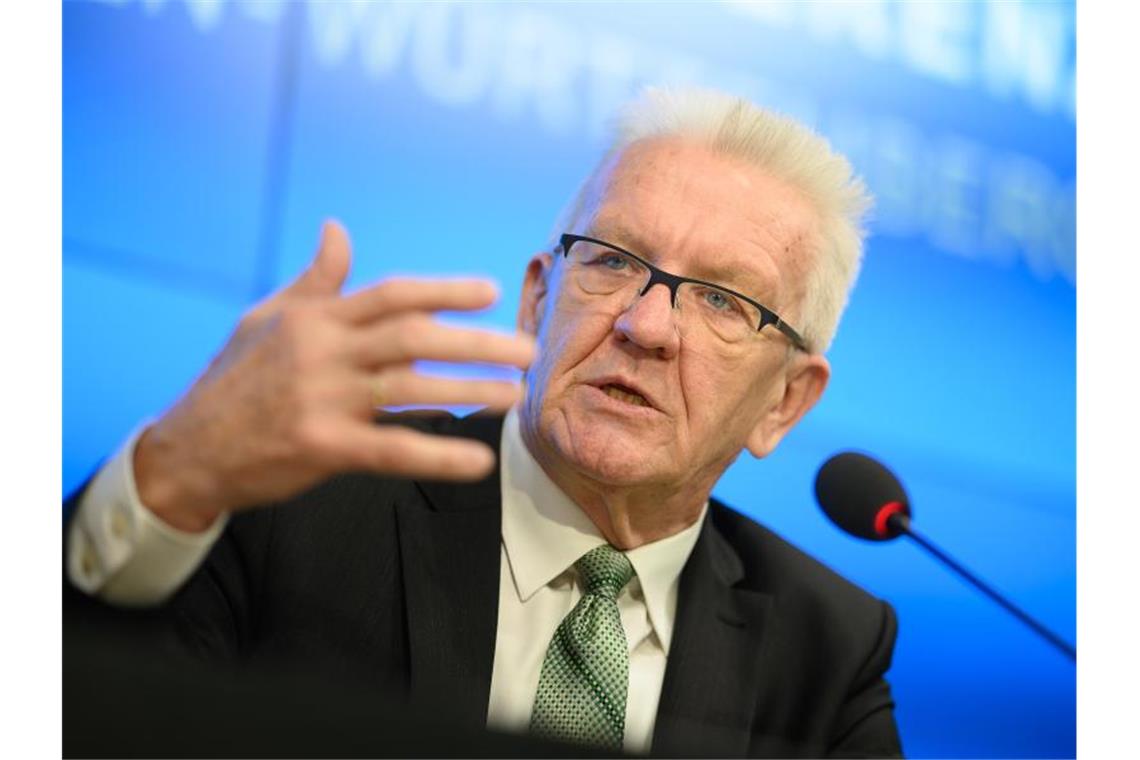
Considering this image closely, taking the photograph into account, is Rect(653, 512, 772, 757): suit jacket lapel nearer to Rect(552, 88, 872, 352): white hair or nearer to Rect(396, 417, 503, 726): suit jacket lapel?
Rect(396, 417, 503, 726): suit jacket lapel

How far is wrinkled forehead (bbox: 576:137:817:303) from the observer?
1.71 meters

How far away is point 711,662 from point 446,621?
412 mm

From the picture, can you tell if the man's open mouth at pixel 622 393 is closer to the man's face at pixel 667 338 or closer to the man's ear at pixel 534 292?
the man's face at pixel 667 338

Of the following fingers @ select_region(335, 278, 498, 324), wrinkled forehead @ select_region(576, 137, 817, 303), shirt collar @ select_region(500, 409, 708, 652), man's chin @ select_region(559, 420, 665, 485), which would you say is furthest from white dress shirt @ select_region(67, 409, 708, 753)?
fingers @ select_region(335, 278, 498, 324)

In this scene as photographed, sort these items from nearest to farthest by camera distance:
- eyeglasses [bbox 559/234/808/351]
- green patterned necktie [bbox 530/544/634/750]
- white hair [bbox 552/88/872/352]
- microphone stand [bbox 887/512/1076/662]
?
1. microphone stand [bbox 887/512/1076/662]
2. green patterned necktie [bbox 530/544/634/750]
3. eyeglasses [bbox 559/234/808/351]
4. white hair [bbox 552/88/872/352]

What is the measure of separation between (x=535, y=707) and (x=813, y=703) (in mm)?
495

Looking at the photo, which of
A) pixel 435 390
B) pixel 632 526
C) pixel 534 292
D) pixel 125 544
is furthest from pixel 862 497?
pixel 125 544

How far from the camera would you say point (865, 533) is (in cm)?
168

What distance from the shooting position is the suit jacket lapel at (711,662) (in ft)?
5.45

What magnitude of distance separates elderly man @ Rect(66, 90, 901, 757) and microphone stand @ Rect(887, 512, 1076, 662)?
270 mm

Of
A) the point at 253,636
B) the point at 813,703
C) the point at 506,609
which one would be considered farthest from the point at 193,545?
the point at 813,703

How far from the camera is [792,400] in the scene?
6.34 ft

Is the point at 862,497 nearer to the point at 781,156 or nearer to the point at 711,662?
the point at 711,662

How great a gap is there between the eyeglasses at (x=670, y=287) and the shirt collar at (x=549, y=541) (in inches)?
9.6
